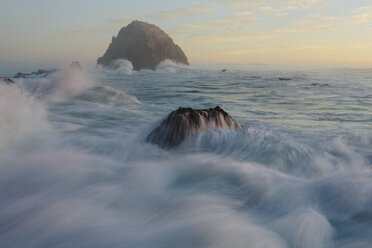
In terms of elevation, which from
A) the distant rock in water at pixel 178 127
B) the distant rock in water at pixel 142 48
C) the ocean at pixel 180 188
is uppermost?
the distant rock in water at pixel 142 48

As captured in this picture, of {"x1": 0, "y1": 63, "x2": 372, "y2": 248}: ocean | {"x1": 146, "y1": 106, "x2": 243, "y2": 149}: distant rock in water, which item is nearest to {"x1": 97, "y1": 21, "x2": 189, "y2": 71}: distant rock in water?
{"x1": 0, "y1": 63, "x2": 372, "y2": 248}: ocean

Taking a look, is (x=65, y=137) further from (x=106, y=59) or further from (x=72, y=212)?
(x=106, y=59)

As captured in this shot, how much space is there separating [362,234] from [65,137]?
5.61 m

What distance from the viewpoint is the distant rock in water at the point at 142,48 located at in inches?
4441

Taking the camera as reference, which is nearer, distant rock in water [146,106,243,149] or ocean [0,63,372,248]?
ocean [0,63,372,248]

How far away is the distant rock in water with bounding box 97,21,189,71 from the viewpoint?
11281 centimetres

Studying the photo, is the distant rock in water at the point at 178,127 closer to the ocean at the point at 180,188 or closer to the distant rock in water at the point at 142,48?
the ocean at the point at 180,188

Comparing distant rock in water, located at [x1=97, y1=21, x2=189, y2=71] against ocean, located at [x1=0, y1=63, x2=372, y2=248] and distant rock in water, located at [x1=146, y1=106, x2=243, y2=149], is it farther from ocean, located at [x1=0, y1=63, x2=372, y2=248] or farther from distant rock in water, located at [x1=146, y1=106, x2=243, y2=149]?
distant rock in water, located at [x1=146, y1=106, x2=243, y2=149]

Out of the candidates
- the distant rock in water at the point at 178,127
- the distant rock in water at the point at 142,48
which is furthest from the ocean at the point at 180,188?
the distant rock in water at the point at 142,48

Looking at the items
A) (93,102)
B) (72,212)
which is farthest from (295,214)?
(93,102)

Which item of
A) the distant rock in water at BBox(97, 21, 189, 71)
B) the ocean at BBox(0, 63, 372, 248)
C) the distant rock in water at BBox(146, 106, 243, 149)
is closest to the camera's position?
the ocean at BBox(0, 63, 372, 248)

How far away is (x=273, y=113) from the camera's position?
12.0 m

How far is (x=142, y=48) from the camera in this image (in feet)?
380

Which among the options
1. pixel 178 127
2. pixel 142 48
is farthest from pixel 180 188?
pixel 142 48
